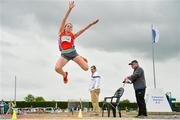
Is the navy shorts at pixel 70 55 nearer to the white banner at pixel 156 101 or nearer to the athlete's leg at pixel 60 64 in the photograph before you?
the athlete's leg at pixel 60 64

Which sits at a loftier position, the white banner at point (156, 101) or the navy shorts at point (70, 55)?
the navy shorts at point (70, 55)

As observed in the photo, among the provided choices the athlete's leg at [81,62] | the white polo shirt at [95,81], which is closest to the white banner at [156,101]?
the white polo shirt at [95,81]

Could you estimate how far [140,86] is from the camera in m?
14.6

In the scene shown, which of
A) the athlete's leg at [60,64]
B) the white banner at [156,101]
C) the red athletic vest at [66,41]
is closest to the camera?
the athlete's leg at [60,64]

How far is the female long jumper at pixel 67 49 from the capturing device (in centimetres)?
1430

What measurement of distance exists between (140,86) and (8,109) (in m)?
12.6

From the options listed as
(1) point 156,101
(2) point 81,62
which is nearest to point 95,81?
(2) point 81,62

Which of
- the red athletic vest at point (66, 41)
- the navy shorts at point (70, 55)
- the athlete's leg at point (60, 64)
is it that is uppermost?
the red athletic vest at point (66, 41)

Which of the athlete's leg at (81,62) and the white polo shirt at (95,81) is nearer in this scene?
the athlete's leg at (81,62)

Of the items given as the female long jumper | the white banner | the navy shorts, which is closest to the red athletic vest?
the female long jumper

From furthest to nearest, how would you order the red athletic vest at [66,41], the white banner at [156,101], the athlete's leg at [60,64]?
1. the white banner at [156,101]
2. the red athletic vest at [66,41]
3. the athlete's leg at [60,64]

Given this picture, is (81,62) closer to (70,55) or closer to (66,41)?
(70,55)

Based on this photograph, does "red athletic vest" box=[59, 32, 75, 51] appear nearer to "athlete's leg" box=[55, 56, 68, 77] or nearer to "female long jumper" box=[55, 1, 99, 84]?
"female long jumper" box=[55, 1, 99, 84]

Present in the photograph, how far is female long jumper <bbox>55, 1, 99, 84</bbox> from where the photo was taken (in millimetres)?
14303
